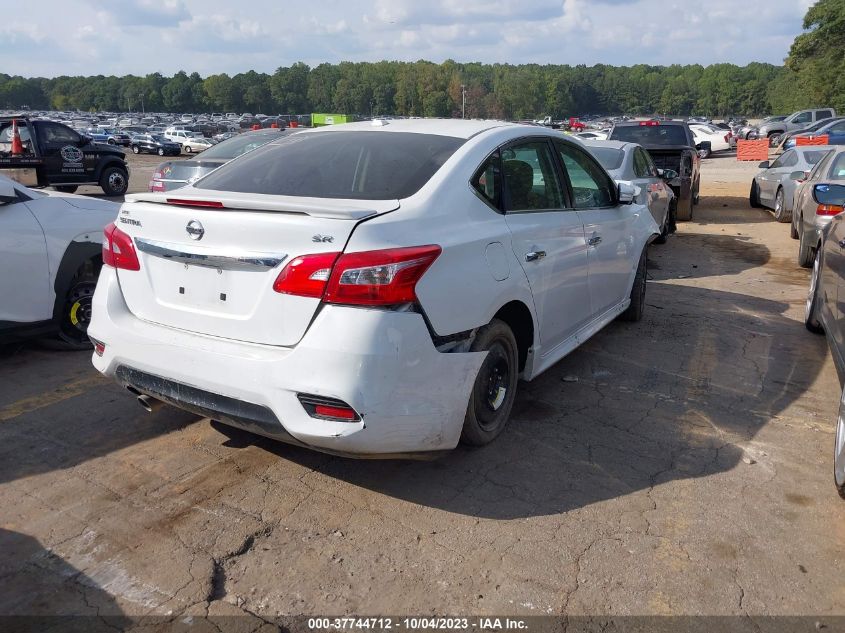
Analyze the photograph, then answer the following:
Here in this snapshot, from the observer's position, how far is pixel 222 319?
3186 mm

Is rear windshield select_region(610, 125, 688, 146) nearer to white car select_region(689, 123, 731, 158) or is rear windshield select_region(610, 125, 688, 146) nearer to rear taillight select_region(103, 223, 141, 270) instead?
rear taillight select_region(103, 223, 141, 270)

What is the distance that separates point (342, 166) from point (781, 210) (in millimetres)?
11831

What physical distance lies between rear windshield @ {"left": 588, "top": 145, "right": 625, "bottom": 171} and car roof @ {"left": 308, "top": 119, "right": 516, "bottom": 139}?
472 centimetres

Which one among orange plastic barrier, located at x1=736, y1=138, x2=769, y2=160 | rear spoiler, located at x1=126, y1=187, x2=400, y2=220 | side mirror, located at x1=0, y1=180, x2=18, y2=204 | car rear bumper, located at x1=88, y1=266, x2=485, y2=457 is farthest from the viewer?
orange plastic barrier, located at x1=736, y1=138, x2=769, y2=160

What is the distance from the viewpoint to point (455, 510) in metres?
3.36

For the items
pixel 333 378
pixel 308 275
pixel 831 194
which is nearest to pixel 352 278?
pixel 308 275

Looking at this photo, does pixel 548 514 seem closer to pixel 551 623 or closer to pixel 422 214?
pixel 551 623

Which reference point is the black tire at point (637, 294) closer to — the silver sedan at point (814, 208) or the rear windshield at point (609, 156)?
the silver sedan at point (814, 208)

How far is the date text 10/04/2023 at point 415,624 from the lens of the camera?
8.51 ft

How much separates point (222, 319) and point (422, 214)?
1004 millimetres

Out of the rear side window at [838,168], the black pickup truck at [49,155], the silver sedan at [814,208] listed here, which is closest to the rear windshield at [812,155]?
the silver sedan at [814,208]

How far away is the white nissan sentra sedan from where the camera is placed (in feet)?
9.74

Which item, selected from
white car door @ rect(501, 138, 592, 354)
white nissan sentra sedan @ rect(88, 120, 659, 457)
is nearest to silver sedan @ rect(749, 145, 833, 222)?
white car door @ rect(501, 138, 592, 354)

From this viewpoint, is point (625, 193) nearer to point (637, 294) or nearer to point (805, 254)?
point (637, 294)
